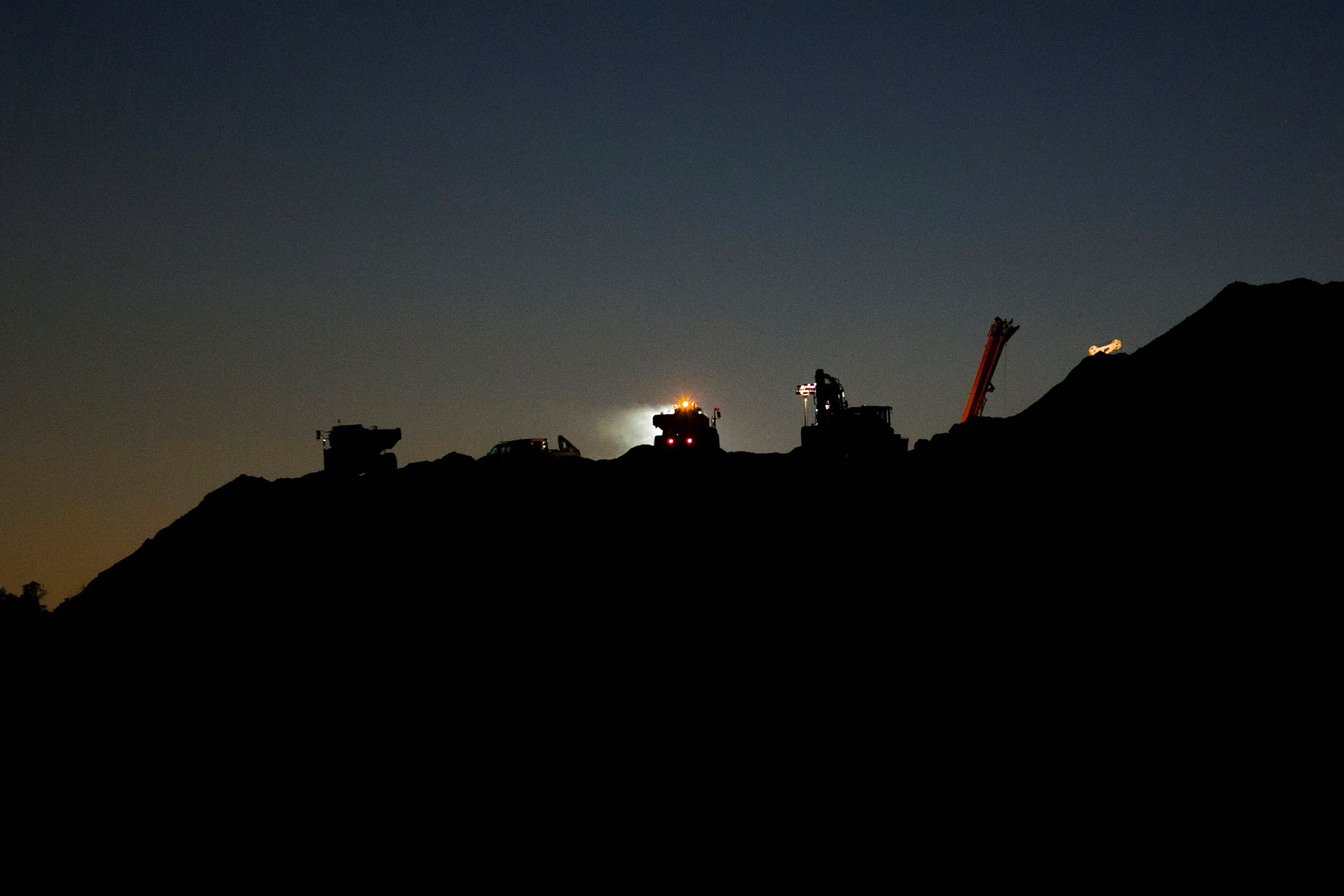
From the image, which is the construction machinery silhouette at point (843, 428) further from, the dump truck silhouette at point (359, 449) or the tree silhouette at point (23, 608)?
the tree silhouette at point (23, 608)

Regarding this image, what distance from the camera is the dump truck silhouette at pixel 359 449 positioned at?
1203 inches

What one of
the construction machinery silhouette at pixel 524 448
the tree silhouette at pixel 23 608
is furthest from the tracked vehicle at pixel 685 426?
the tree silhouette at pixel 23 608

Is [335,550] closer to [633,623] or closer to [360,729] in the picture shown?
[360,729]

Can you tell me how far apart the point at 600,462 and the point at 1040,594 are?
36.4ft

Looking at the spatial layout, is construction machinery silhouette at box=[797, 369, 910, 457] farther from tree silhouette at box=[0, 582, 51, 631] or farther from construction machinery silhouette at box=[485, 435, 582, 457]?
tree silhouette at box=[0, 582, 51, 631]

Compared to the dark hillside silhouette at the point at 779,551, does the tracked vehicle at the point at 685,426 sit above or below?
above

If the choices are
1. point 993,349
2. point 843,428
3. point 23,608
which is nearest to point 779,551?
point 843,428

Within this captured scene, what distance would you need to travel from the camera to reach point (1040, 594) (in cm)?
1794

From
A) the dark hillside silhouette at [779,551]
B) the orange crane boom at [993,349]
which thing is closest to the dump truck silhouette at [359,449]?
the dark hillside silhouette at [779,551]

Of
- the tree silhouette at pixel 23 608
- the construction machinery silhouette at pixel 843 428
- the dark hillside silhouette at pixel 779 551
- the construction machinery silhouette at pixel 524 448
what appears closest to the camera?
the dark hillside silhouette at pixel 779 551

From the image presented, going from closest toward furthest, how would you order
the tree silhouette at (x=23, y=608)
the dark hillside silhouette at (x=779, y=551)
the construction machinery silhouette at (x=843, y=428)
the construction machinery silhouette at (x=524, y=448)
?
the dark hillside silhouette at (x=779, y=551), the construction machinery silhouette at (x=843, y=428), the construction machinery silhouette at (x=524, y=448), the tree silhouette at (x=23, y=608)

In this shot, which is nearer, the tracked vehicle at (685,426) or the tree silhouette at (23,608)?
the tracked vehicle at (685,426)

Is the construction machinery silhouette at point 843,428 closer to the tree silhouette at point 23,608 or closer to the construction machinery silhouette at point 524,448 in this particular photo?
the construction machinery silhouette at point 524,448

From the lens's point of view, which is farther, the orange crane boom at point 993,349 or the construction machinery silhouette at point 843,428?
the orange crane boom at point 993,349
